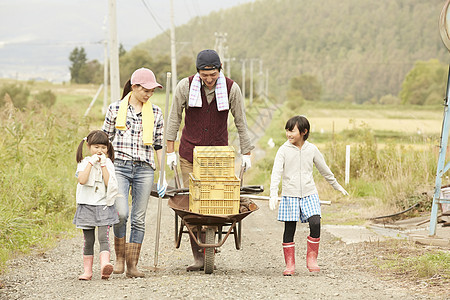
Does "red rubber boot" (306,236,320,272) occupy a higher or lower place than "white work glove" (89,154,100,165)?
lower

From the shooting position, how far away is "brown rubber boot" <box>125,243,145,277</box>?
265 inches

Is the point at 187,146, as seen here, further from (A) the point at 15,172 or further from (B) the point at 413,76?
(B) the point at 413,76

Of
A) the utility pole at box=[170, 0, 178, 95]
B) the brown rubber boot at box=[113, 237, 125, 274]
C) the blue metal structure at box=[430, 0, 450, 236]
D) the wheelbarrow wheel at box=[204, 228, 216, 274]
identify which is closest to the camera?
the wheelbarrow wheel at box=[204, 228, 216, 274]

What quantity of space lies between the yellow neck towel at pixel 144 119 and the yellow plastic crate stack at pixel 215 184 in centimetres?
54

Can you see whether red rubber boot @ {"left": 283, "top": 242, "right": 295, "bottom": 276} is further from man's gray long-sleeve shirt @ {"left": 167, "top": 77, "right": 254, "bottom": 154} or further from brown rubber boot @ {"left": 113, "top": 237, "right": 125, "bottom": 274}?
brown rubber boot @ {"left": 113, "top": 237, "right": 125, "bottom": 274}

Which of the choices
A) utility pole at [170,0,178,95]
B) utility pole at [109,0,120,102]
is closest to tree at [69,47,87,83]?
utility pole at [170,0,178,95]

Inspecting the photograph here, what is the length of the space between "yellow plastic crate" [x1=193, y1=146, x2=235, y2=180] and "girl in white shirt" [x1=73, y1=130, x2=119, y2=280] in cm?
87

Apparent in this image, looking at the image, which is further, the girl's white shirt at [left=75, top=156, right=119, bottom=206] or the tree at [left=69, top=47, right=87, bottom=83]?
the tree at [left=69, top=47, right=87, bottom=83]

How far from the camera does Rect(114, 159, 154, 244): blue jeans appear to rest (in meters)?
6.58

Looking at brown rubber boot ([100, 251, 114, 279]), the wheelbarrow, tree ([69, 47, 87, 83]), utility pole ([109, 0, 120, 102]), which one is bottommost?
brown rubber boot ([100, 251, 114, 279])

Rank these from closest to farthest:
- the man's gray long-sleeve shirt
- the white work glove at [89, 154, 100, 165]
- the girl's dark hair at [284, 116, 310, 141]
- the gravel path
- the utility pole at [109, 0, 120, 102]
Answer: the gravel path < the white work glove at [89, 154, 100, 165] < the girl's dark hair at [284, 116, 310, 141] < the man's gray long-sleeve shirt < the utility pole at [109, 0, 120, 102]

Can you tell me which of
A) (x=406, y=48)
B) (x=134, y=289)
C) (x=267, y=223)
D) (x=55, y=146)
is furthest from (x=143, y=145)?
(x=406, y=48)

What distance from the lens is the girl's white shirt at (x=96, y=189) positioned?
6.32 metres

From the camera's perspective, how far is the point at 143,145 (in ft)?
22.1
